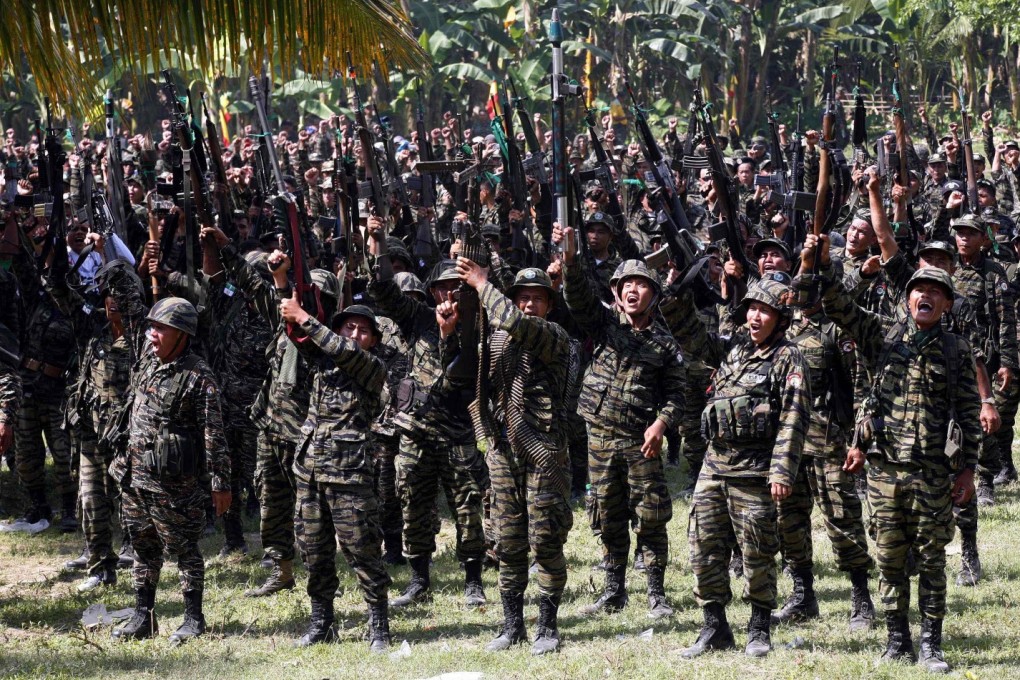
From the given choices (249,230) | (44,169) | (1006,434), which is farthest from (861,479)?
(44,169)

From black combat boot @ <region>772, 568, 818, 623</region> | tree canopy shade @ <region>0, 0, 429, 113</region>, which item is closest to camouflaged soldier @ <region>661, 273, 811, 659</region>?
black combat boot @ <region>772, 568, 818, 623</region>

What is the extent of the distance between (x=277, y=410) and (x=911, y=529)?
429cm

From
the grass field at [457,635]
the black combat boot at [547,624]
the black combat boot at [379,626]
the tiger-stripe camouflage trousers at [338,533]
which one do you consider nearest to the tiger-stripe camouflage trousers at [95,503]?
the grass field at [457,635]

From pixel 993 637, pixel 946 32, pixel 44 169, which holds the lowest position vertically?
pixel 993 637

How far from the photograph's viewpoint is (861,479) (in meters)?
11.2

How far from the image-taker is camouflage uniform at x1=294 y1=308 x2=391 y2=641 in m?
7.98

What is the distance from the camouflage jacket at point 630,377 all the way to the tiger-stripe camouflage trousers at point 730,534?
0.83 metres

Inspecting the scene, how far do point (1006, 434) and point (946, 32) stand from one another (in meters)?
28.6

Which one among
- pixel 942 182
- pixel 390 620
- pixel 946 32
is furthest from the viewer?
pixel 946 32

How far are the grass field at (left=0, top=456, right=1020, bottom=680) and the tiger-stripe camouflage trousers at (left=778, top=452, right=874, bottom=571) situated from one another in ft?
1.44

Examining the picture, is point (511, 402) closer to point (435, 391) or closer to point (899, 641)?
point (435, 391)

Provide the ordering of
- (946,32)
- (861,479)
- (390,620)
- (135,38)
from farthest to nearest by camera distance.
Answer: (946,32) → (861,479) → (390,620) → (135,38)

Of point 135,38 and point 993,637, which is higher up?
point 135,38

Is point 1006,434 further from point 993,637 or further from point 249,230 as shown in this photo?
point 249,230
